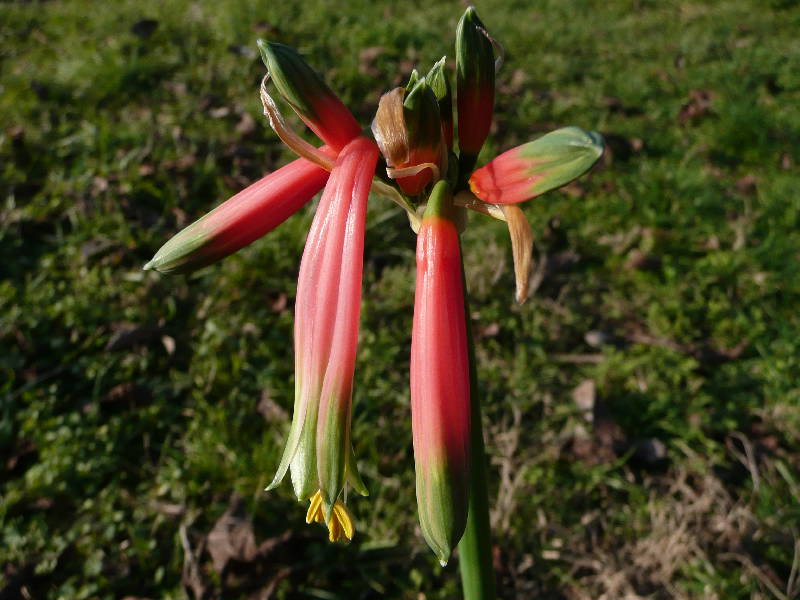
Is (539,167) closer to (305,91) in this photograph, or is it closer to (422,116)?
(422,116)

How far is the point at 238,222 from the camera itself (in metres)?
1.02

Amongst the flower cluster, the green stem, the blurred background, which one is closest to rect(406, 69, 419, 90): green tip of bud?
the flower cluster

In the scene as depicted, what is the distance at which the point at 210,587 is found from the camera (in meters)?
1.91

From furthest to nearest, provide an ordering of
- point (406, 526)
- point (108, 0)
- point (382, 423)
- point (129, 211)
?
point (108, 0) → point (129, 211) → point (382, 423) → point (406, 526)

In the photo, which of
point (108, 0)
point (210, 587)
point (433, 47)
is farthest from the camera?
point (108, 0)

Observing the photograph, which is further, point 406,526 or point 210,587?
point 406,526

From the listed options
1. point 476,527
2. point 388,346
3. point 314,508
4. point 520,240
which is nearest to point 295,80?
point 520,240

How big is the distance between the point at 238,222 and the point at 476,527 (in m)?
0.60

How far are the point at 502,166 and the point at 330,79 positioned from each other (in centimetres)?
300

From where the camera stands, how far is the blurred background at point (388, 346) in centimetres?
198

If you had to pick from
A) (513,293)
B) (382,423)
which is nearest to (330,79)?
(513,293)

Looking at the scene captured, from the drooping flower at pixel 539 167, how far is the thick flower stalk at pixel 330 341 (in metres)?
0.17

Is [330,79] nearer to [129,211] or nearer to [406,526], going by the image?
[129,211]

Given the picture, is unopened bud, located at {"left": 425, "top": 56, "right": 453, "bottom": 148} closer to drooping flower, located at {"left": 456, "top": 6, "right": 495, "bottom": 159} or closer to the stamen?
drooping flower, located at {"left": 456, "top": 6, "right": 495, "bottom": 159}
